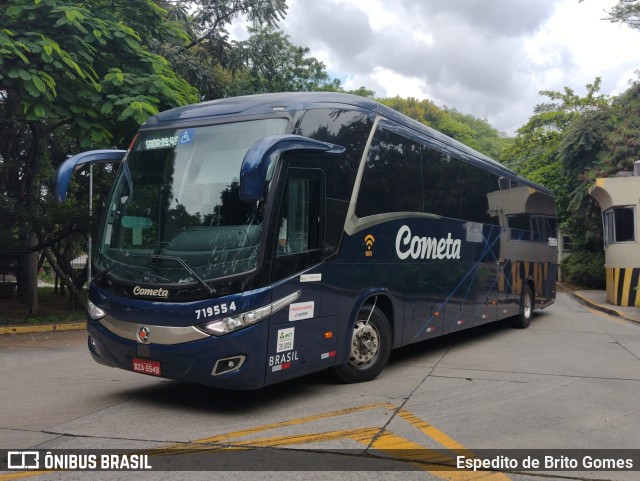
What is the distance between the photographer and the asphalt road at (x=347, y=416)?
4.75m

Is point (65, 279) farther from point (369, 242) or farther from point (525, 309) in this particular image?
point (525, 309)

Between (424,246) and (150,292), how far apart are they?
14.2 ft

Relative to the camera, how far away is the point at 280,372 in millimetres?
6109

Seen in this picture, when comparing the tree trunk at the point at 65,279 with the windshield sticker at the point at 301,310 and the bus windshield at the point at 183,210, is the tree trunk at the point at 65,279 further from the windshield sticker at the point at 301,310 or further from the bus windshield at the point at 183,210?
the windshield sticker at the point at 301,310

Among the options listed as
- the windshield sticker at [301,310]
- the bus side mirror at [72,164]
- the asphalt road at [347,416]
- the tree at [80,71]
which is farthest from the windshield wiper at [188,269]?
the tree at [80,71]

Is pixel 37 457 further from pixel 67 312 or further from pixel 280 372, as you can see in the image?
pixel 67 312

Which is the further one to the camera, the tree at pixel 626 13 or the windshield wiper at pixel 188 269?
the tree at pixel 626 13

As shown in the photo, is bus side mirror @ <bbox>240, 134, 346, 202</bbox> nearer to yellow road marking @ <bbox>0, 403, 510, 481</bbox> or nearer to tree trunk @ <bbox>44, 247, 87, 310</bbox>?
yellow road marking @ <bbox>0, 403, 510, 481</bbox>

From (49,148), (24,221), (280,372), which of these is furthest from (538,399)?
(49,148)

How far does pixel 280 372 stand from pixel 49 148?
15254 mm

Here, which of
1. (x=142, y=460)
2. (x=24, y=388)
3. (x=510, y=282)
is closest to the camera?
(x=142, y=460)

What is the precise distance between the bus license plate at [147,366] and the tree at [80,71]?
254 inches

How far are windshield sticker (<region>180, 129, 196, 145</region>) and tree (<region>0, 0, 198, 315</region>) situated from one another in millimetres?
5078

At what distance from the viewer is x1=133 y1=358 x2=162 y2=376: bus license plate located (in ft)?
19.7
